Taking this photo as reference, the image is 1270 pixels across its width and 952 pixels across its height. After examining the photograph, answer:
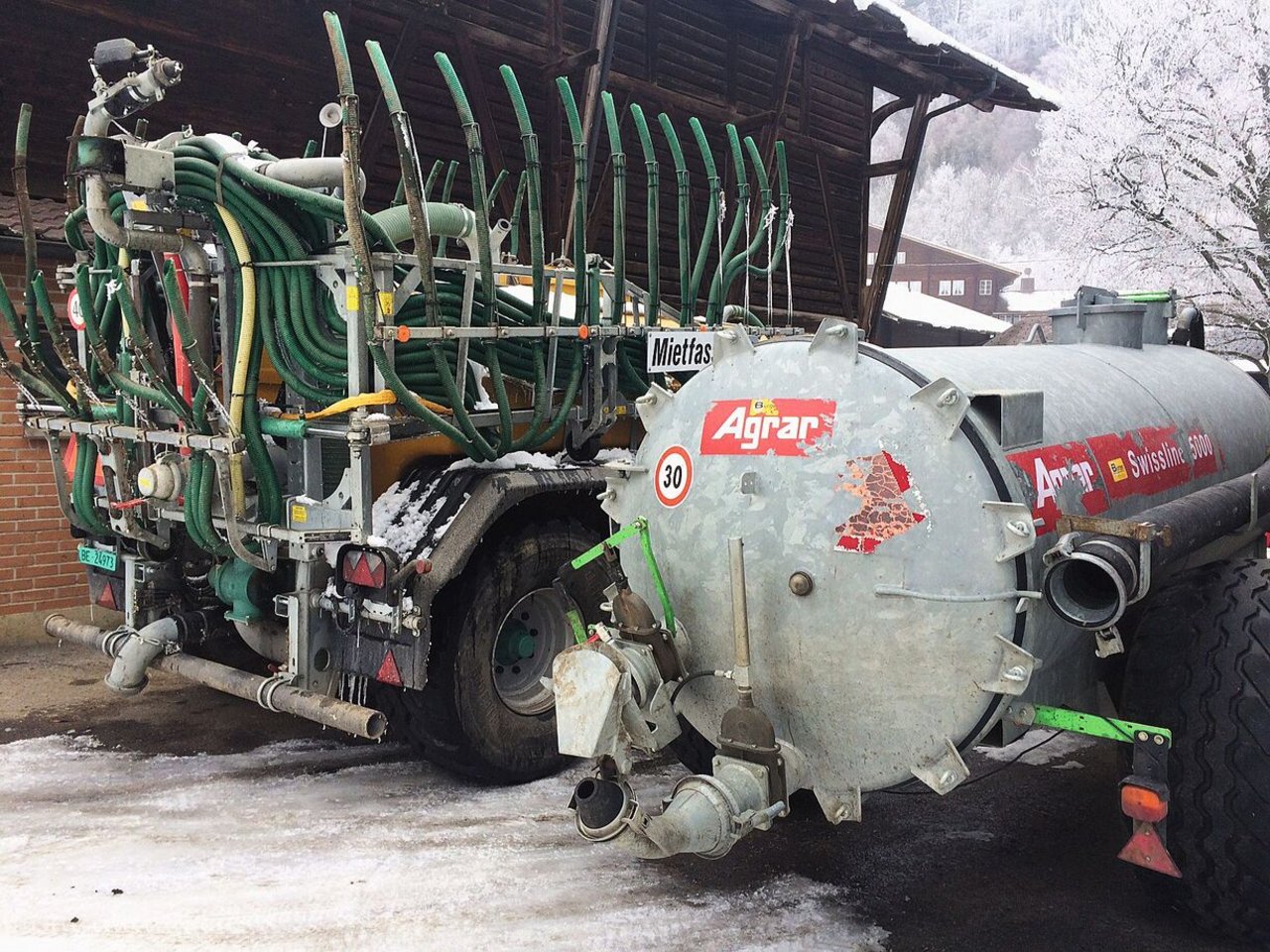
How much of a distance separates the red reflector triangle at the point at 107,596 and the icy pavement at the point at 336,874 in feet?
2.40

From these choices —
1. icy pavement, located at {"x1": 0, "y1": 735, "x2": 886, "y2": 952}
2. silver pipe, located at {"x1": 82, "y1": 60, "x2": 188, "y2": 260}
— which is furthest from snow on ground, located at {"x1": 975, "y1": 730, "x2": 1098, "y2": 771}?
silver pipe, located at {"x1": 82, "y1": 60, "x2": 188, "y2": 260}

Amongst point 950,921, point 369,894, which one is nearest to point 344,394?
point 369,894

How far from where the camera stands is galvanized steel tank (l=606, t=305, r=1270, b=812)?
266 centimetres

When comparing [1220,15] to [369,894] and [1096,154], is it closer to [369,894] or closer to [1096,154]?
[1096,154]

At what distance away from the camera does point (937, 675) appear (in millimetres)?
2701

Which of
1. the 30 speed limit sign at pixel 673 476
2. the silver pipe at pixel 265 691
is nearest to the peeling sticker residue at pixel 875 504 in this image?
the 30 speed limit sign at pixel 673 476

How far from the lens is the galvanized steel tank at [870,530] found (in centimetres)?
266

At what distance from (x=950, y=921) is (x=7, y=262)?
6.21m

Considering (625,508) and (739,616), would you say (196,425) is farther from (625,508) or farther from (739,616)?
(739,616)

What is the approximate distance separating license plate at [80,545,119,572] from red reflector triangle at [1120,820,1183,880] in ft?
14.0

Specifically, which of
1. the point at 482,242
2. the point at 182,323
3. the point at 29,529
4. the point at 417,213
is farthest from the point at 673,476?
the point at 29,529

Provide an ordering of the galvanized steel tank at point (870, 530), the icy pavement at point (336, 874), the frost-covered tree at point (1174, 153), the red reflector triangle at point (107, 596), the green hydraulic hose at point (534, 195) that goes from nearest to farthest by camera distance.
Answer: the galvanized steel tank at point (870, 530)
the icy pavement at point (336, 874)
the green hydraulic hose at point (534, 195)
the red reflector triangle at point (107, 596)
the frost-covered tree at point (1174, 153)

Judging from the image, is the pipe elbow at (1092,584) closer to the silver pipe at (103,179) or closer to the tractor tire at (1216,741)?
the tractor tire at (1216,741)

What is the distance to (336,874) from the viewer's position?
12.0 ft
